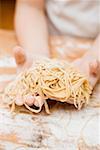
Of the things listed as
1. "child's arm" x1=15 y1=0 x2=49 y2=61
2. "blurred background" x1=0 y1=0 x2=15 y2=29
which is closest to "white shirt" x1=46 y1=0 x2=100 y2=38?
"child's arm" x1=15 y1=0 x2=49 y2=61

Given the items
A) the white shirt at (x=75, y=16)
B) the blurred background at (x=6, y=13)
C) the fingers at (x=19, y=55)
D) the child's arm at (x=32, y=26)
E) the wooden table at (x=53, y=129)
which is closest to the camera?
the wooden table at (x=53, y=129)

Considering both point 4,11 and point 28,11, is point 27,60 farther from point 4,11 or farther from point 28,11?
point 4,11

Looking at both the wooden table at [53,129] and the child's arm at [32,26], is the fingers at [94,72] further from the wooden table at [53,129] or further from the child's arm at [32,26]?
the child's arm at [32,26]

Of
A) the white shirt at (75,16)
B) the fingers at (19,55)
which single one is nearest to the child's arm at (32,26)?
the white shirt at (75,16)

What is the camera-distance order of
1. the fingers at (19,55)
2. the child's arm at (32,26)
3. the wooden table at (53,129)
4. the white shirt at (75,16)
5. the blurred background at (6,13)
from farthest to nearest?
the blurred background at (6,13) → the white shirt at (75,16) → the child's arm at (32,26) → the fingers at (19,55) → the wooden table at (53,129)

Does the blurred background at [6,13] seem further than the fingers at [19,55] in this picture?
Yes

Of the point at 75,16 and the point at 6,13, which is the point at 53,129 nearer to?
the point at 75,16
